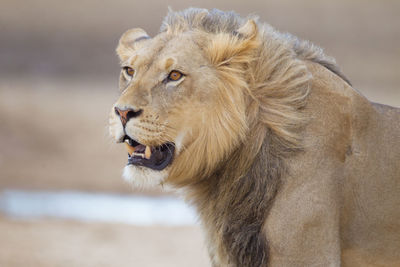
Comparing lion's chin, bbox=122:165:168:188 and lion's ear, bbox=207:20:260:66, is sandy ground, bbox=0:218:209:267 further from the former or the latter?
lion's ear, bbox=207:20:260:66

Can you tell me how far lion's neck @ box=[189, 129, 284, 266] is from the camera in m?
3.64

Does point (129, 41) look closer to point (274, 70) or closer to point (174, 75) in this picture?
point (174, 75)

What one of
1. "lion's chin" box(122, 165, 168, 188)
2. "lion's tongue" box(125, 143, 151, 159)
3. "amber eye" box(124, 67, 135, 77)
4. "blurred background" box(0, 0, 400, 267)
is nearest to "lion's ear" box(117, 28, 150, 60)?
"amber eye" box(124, 67, 135, 77)

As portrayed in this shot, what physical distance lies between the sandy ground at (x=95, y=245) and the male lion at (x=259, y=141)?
339 centimetres

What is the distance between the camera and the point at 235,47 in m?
3.76

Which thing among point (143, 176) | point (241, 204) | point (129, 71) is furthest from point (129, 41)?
point (241, 204)

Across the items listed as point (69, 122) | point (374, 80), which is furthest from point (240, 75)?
point (374, 80)

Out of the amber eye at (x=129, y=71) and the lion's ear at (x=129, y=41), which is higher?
the lion's ear at (x=129, y=41)

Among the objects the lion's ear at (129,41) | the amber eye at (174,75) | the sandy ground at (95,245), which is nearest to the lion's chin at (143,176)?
the amber eye at (174,75)

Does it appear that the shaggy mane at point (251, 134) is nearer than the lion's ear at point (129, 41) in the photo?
Yes

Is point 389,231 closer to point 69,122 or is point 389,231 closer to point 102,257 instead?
point 102,257

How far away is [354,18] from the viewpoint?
17.7 meters

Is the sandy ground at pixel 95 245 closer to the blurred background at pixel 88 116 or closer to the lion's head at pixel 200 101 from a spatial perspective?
the blurred background at pixel 88 116

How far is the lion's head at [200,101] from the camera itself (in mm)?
3658
